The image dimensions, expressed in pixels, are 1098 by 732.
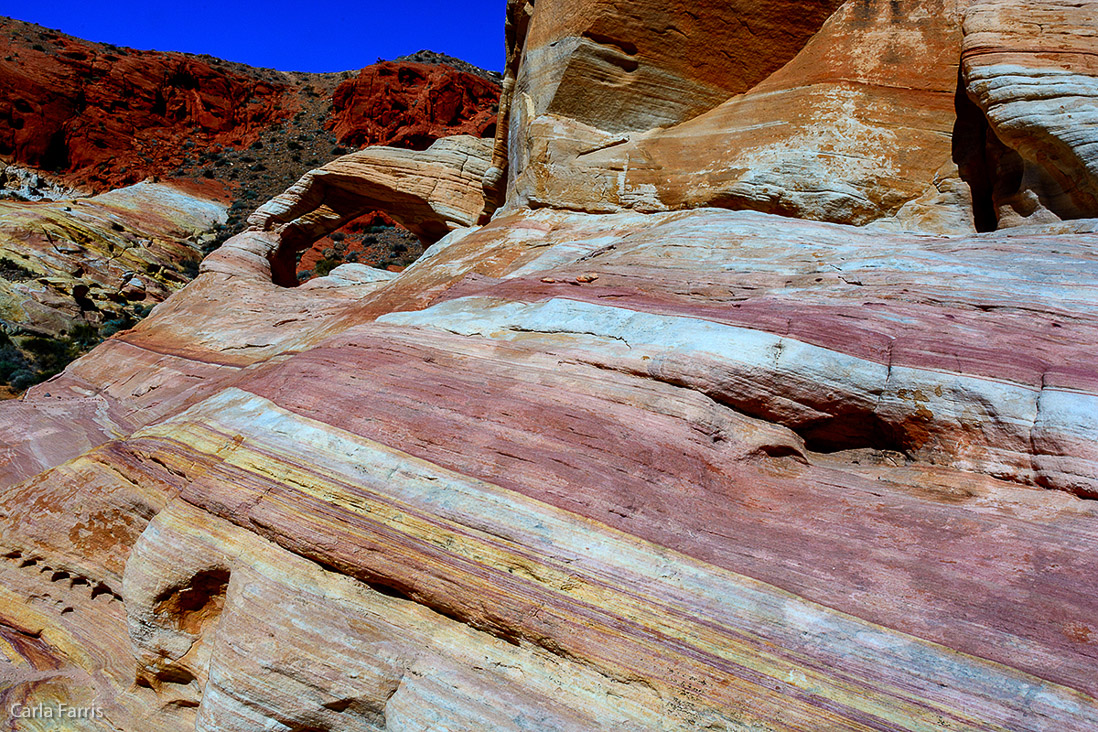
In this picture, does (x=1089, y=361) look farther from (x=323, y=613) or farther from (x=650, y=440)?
(x=323, y=613)

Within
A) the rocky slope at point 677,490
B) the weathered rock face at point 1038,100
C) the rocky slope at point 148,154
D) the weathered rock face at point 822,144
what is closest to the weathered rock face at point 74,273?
the rocky slope at point 148,154

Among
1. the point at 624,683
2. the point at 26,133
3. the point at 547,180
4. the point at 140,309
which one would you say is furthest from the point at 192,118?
the point at 624,683

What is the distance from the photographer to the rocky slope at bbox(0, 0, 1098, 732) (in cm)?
262

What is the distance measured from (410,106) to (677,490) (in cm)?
4301

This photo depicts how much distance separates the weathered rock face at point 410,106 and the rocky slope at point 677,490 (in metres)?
33.9

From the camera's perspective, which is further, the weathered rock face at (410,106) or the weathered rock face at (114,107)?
the weathered rock face at (410,106)

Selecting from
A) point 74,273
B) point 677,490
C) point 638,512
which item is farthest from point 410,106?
point 638,512

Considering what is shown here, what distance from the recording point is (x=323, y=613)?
3168mm

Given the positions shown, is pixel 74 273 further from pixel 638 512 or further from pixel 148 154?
pixel 638 512

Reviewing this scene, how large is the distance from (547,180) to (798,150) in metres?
2.91

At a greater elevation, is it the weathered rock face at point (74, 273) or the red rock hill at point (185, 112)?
the red rock hill at point (185, 112)

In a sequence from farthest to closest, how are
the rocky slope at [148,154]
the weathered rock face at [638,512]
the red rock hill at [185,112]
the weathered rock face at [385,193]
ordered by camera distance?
the red rock hill at [185,112] → the rocky slope at [148,154] → the weathered rock face at [385,193] → the weathered rock face at [638,512]

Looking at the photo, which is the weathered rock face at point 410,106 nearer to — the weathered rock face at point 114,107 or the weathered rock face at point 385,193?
the weathered rock face at point 114,107

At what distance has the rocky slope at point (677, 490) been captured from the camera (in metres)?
2.62
